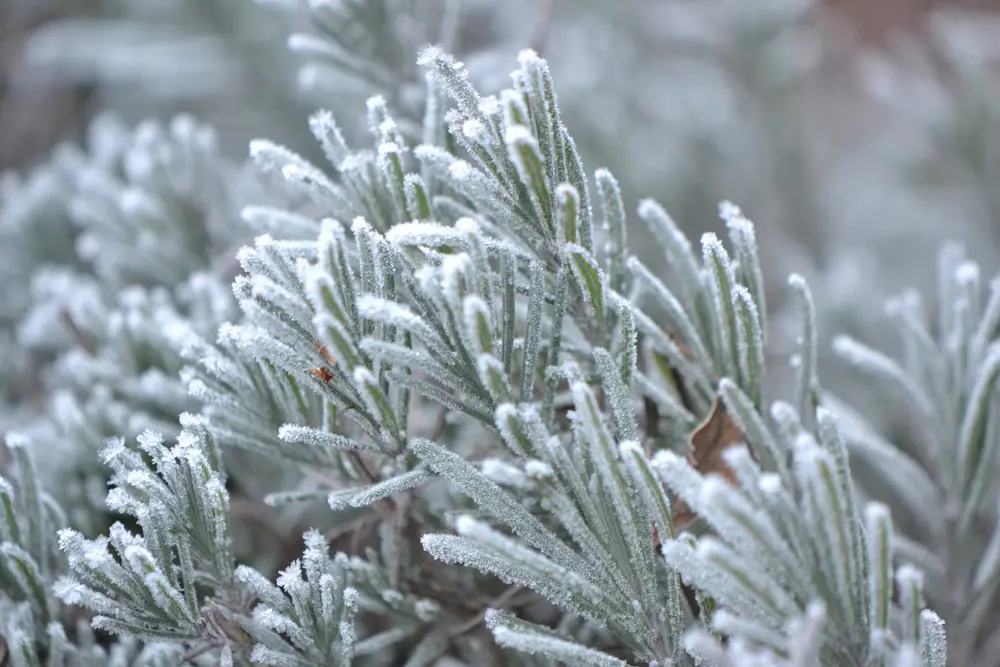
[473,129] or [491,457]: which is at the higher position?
[473,129]

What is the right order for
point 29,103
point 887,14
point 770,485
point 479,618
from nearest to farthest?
point 770,485 < point 479,618 < point 29,103 < point 887,14

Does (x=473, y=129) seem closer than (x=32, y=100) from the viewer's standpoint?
Yes

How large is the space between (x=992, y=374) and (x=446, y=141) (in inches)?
13.9

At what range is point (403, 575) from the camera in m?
0.53

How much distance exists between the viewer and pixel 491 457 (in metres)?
0.53

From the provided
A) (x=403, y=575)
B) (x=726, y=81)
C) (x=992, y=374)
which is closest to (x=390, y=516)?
(x=403, y=575)

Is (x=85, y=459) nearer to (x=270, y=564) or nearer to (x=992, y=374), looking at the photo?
(x=270, y=564)

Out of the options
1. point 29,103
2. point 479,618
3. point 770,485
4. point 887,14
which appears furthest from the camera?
point 887,14

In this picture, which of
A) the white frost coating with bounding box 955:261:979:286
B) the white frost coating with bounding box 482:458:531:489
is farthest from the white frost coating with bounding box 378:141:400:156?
the white frost coating with bounding box 955:261:979:286

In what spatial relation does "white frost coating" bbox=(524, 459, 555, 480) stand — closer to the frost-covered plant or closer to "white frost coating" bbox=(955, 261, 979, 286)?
the frost-covered plant

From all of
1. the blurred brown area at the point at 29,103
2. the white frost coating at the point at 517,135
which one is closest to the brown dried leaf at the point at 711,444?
the white frost coating at the point at 517,135

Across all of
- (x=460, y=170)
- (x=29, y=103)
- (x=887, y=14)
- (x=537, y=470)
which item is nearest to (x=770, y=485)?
(x=537, y=470)

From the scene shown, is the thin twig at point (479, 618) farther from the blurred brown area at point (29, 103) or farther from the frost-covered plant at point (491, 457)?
the blurred brown area at point (29, 103)

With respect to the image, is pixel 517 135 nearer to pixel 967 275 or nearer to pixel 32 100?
pixel 967 275
